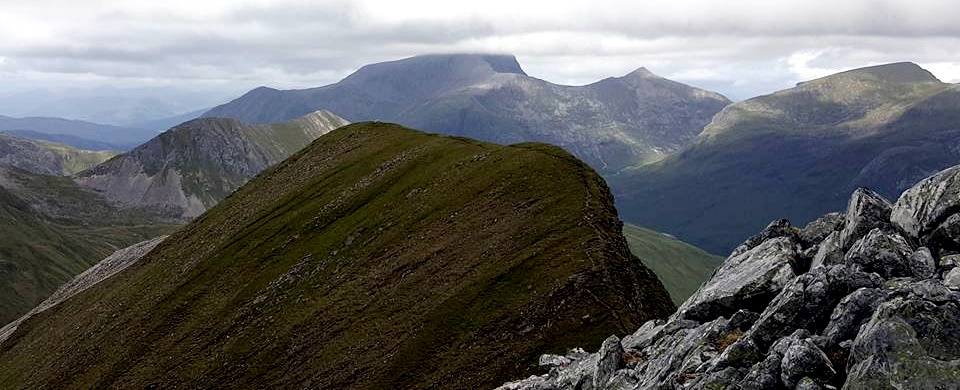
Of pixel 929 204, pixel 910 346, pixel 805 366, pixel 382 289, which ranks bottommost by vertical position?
pixel 382 289

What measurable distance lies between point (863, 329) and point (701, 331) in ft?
31.2

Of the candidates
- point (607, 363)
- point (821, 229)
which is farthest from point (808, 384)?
point (821, 229)

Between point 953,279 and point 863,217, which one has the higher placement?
point 863,217

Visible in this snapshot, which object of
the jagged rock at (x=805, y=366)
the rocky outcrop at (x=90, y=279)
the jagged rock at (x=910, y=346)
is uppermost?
the jagged rock at (x=910, y=346)

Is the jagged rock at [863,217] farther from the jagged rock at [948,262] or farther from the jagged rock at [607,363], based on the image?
the jagged rock at [607,363]

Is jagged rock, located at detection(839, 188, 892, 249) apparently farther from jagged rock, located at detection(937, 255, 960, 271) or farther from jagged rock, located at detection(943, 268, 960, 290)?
jagged rock, located at detection(943, 268, 960, 290)

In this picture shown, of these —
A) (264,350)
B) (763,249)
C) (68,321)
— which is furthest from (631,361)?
(68,321)

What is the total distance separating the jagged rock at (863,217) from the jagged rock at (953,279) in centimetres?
629

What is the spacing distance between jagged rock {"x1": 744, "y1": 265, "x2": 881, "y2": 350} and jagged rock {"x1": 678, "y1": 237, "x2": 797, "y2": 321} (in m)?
4.47

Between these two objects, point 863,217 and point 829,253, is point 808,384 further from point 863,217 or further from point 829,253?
point 863,217

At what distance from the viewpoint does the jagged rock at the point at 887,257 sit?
102ft

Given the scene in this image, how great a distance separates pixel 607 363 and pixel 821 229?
1684 centimetres

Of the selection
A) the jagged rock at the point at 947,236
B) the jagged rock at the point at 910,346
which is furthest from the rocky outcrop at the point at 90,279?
the jagged rock at the point at 910,346

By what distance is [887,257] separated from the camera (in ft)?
104
